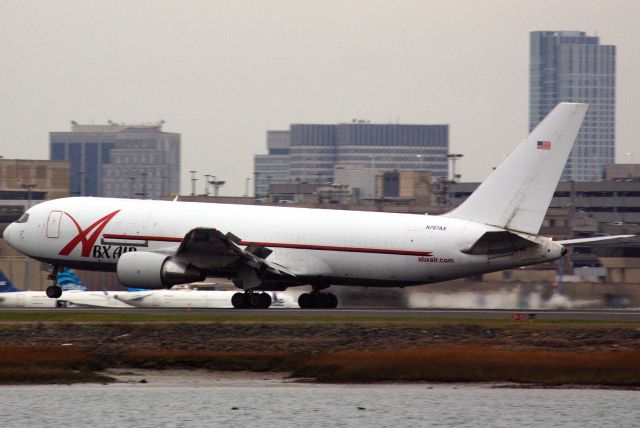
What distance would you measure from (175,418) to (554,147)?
2400 centimetres

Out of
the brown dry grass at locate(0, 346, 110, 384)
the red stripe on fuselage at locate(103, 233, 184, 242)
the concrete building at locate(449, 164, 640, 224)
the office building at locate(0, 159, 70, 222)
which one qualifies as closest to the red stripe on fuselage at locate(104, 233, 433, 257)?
the red stripe on fuselage at locate(103, 233, 184, 242)

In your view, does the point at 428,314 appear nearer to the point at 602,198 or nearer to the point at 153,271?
the point at 153,271

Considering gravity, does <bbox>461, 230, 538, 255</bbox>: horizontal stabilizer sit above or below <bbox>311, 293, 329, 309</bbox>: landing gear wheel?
above

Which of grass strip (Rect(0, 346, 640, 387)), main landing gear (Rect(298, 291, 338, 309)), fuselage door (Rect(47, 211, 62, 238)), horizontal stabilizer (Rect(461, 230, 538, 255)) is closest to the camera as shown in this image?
grass strip (Rect(0, 346, 640, 387))

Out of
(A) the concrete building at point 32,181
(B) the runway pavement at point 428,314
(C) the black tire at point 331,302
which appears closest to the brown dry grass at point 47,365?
(B) the runway pavement at point 428,314

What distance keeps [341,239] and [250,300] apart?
4.90m

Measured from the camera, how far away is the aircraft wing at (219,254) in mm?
57406

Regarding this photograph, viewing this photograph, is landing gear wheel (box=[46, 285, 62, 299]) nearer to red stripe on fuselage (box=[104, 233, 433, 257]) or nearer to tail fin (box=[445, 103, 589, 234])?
red stripe on fuselage (box=[104, 233, 433, 257])

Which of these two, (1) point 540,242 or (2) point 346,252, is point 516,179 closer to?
(1) point 540,242

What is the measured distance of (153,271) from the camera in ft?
189

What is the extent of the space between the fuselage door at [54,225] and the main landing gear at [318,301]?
38.0 feet

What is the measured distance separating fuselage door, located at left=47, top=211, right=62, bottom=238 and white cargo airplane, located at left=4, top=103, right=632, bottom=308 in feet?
4.60

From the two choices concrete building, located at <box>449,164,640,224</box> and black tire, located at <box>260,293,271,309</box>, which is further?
concrete building, located at <box>449,164,640,224</box>

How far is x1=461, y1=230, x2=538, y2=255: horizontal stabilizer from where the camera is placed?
56531 mm
